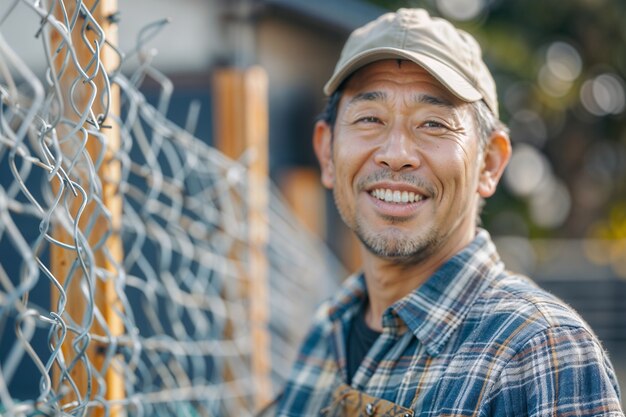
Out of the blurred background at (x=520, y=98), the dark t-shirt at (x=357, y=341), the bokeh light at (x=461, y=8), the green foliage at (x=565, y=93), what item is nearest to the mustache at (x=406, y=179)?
the dark t-shirt at (x=357, y=341)

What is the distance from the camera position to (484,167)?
90.4 inches

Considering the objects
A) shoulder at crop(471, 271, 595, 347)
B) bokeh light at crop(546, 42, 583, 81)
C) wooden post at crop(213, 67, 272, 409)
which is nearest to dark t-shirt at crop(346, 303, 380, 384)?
shoulder at crop(471, 271, 595, 347)

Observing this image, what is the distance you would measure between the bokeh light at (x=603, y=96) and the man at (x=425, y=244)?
1549cm

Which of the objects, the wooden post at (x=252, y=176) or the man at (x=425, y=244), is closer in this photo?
the man at (x=425, y=244)


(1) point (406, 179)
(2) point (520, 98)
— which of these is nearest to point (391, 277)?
(1) point (406, 179)

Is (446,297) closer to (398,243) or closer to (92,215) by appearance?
(398,243)

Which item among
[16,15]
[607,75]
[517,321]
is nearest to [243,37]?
[16,15]

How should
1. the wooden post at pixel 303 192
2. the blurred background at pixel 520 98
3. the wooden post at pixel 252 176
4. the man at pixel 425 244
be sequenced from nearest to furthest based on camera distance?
1. the man at pixel 425 244
2. the wooden post at pixel 252 176
3. the blurred background at pixel 520 98
4. the wooden post at pixel 303 192

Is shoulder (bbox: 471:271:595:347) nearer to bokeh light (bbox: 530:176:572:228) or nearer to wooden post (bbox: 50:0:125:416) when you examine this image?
wooden post (bbox: 50:0:125:416)

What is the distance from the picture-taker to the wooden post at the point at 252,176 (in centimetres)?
341

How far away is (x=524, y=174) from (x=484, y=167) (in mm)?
15786

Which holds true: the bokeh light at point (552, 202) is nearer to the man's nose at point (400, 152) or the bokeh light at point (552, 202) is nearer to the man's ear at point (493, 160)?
the man's ear at point (493, 160)

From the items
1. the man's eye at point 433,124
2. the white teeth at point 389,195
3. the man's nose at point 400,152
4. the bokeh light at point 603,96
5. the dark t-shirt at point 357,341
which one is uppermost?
the bokeh light at point 603,96

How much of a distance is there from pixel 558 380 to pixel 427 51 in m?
0.83
